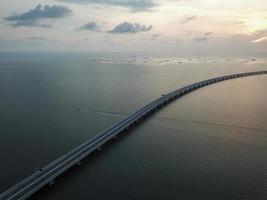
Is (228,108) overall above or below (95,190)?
above

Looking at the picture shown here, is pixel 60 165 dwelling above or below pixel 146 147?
below

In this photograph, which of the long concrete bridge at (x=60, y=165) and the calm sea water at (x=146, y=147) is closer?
the long concrete bridge at (x=60, y=165)

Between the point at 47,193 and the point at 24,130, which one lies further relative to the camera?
the point at 24,130

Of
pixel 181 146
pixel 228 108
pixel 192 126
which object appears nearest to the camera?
pixel 181 146

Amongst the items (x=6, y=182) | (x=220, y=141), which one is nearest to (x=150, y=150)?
(x=220, y=141)

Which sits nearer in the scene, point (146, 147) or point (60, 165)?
point (60, 165)

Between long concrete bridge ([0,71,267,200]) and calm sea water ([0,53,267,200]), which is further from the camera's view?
calm sea water ([0,53,267,200])

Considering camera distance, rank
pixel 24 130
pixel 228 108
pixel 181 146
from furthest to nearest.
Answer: pixel 228 108 < pixel 24 130 < pixel 181 146

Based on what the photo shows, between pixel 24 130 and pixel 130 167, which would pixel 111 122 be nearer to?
pixel 24 130

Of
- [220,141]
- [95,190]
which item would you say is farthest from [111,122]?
[95,190]

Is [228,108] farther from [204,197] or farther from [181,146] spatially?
[204,197]
